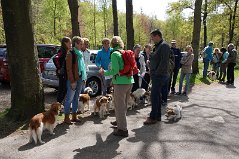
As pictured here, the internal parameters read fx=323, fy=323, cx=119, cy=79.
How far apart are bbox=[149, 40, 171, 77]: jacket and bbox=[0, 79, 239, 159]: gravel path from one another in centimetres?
130

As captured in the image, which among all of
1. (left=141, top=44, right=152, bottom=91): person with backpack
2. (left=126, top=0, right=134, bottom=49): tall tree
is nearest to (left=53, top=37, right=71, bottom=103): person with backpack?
(left=141, top=44, right=152, bottom=91): person with backpack

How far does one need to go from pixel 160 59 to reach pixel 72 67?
6.78 feet

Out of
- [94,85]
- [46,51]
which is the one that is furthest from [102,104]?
[46,51]

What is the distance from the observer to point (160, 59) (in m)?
7.64

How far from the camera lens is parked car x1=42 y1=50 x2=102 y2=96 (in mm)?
11344

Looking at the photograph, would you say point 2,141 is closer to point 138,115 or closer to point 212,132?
point 138,115

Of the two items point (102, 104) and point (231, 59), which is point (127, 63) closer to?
point (102, 104)

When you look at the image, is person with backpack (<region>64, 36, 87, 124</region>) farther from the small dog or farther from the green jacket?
the small dog

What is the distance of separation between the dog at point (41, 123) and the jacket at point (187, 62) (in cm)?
650

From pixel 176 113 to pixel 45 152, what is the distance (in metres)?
3.79

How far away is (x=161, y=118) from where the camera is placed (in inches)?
338

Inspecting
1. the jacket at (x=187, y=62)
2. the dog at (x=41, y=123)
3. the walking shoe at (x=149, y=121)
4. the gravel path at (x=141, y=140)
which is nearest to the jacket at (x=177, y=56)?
the jacket at (x=187, y=62)

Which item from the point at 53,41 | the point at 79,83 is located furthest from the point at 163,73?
the point at 53,41

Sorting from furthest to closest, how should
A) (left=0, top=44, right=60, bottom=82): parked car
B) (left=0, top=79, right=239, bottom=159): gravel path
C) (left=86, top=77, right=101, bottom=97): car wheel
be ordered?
(left=0, top=44, right=60, bottom=82): parked car, (left=86, top=77, right=101, bottom=97): car wheel, (left=0, top=79, right=239, bottom=159): gravel path
